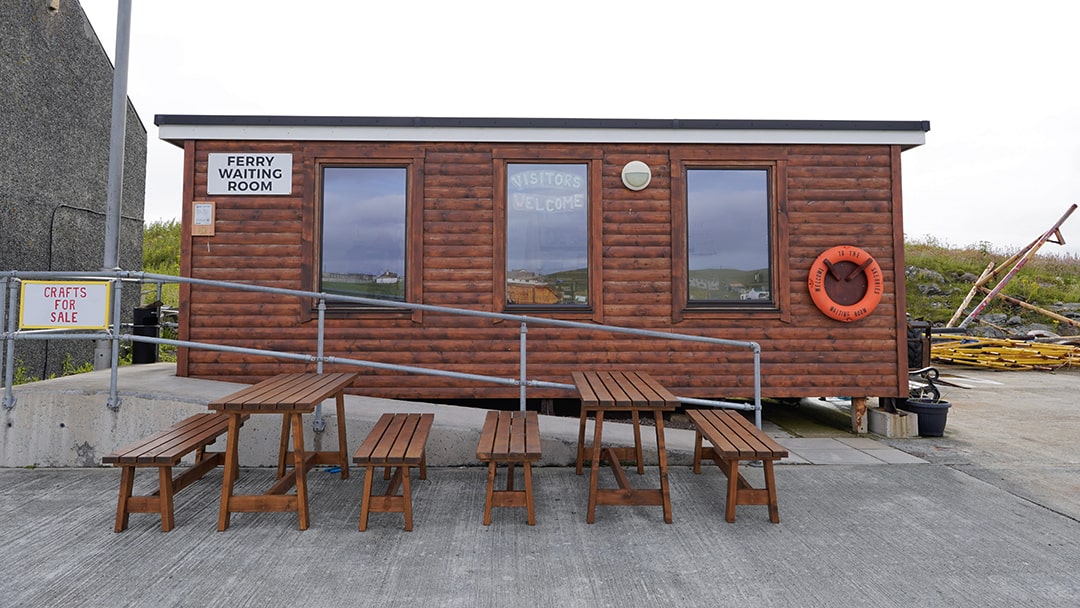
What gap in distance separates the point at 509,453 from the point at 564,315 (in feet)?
9.45

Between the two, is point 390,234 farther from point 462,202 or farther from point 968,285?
point 968,285

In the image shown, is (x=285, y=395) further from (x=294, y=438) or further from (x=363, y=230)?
(x=363, y=230)

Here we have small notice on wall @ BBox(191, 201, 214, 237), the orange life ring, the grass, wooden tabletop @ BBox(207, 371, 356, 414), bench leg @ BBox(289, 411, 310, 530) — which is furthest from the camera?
the grass

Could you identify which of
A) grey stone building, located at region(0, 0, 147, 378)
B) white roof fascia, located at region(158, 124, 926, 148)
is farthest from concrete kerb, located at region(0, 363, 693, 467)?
grey stone building, located at region(0, 0, 147, 378)

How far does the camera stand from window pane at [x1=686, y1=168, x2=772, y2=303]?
6.12 meters

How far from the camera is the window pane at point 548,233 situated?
6.08 metres

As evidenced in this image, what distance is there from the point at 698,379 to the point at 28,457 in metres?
5.78

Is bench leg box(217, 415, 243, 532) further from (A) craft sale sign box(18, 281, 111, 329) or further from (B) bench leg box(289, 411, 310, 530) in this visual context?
(A) craft sale sign box(18, 281, 111, 329)

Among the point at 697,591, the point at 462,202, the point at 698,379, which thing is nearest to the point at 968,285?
the point at 698,379

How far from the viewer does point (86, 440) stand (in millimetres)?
4609

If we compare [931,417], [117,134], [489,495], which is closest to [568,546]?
[489,495]

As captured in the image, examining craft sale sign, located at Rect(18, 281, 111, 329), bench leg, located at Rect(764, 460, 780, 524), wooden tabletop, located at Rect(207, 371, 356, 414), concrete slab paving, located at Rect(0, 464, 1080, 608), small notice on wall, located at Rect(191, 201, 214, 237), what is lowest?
concrete slab paving, located at Rect(0, 464, 1080, 608)

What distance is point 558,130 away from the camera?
6008 mm

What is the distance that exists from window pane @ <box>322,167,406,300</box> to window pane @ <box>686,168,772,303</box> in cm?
305
